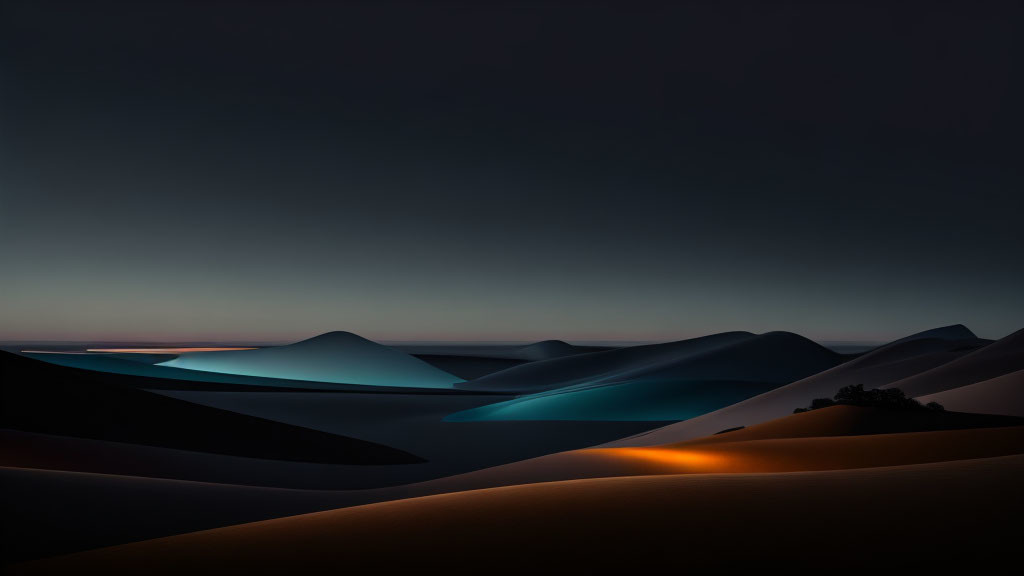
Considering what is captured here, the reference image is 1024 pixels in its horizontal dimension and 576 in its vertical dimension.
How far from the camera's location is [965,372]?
22109 mm

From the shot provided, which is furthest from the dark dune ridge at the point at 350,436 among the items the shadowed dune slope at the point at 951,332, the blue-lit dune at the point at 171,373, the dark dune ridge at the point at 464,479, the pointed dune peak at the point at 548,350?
the pointed dune peak at the point at 548,350

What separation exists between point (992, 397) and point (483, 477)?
37.9ft

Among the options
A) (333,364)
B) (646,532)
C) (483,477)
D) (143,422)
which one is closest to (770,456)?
(483,477)

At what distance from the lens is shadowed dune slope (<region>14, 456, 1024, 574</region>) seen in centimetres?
312

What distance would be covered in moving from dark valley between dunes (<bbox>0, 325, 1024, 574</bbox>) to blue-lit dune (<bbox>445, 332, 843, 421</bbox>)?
55.6 inches

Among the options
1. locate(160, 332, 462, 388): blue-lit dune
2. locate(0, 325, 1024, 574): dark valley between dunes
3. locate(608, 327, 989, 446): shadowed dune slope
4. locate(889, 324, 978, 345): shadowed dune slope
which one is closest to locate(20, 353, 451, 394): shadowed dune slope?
locate(160, 332, 462, 388): blue-lit dune

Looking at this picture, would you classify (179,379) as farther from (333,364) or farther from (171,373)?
(333,364)

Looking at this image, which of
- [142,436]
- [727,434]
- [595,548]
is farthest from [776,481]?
[142,436]

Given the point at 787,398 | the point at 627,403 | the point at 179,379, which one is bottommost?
the point at 179,379

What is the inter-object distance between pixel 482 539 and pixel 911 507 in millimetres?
2194

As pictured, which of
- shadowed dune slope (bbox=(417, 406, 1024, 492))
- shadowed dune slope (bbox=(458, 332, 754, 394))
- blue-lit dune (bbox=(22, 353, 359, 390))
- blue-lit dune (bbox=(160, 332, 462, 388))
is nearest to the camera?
shadowed dune slope (bbox=(417, 406, 1024, 492))

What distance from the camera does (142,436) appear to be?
618 inches

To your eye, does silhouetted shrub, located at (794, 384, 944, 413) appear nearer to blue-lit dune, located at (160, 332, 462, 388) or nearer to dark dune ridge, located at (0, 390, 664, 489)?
dark dune ridge, located at (0, 390, 664, 489)

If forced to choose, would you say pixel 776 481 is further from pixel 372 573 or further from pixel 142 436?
pixel 142 436
